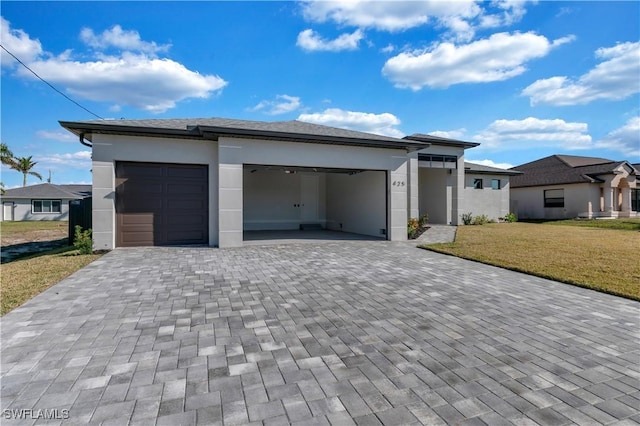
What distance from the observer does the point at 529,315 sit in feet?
13.1

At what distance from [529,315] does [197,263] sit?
649cm

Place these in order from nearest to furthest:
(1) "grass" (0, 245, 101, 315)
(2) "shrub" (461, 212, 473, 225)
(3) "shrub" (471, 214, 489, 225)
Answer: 1. (1) "grass" (0, 245, 101, 315)
2. (2) "shrub" (461, 212, 473, 225)
3. (3) "shrub" (471, 214, 489, 225)

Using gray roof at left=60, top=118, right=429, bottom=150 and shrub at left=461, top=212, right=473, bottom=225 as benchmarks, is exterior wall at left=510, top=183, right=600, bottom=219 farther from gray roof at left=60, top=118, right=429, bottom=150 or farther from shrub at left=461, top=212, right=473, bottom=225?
gray roof at left=60, top=118, right=429, bottom=150

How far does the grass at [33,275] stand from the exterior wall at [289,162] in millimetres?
3697

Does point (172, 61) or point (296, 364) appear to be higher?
point (172, 61)

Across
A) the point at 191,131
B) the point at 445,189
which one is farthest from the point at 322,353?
the point at 445,189

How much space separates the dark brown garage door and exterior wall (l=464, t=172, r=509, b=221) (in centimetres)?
1610

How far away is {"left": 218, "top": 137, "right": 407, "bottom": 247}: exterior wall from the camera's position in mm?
9469

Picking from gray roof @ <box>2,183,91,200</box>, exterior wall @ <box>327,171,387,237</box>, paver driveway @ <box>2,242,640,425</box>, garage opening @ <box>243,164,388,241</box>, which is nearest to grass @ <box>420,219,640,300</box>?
paver driveway @ <box>2,242,640,425</box>

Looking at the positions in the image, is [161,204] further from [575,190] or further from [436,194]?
[575,190]

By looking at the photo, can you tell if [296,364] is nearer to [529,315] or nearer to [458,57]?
[529,315]

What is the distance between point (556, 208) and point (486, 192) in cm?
792

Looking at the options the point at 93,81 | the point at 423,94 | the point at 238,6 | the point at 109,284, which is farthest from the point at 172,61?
the point at 423,94

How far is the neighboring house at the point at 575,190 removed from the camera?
21.9 m
